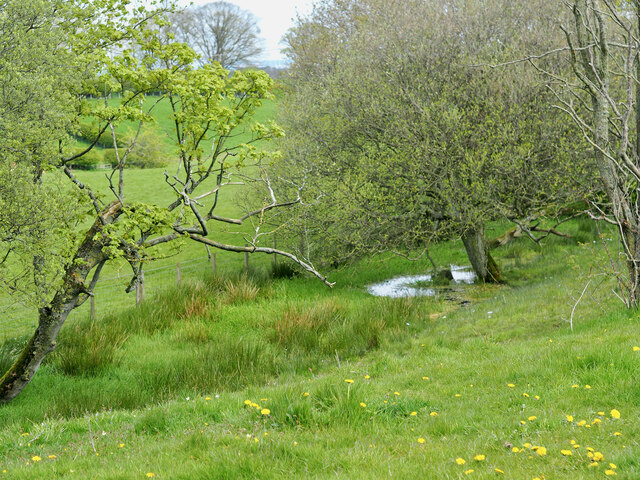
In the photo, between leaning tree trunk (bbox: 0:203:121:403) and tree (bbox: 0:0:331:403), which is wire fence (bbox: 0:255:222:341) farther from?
tree (bbox: 0:0:331:403)

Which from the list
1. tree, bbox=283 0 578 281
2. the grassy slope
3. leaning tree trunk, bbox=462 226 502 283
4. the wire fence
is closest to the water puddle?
leaning tree trunk, bbox=462 226 502 283

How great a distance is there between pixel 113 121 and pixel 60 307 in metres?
2.93

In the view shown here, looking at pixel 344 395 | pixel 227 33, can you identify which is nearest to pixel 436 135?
pixel 344 395

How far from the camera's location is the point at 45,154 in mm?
7414

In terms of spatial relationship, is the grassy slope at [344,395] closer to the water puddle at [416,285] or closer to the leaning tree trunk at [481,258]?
the leaning tree trunk at [481,258]

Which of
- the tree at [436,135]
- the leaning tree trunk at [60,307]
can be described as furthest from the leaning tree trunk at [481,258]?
the leaning tree trunk at [60,307]

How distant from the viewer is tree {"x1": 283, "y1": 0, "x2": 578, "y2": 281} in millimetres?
13289

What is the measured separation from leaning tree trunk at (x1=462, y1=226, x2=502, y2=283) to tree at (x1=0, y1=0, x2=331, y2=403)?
7.65 m

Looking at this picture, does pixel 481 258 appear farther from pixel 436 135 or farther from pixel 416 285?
pixel 436 135

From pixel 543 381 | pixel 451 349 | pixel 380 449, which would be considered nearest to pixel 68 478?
pixel 380 449

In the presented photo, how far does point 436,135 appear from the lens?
13516mm

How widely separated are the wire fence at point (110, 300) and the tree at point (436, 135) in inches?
201

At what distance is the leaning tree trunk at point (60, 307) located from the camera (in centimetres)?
821

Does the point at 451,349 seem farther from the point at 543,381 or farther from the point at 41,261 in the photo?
the point at 41,261
